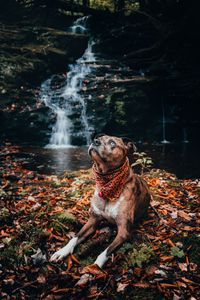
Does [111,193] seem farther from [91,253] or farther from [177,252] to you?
Answer: [177,252]

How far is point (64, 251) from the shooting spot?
12.1 feet

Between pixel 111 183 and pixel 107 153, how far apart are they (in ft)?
1.37

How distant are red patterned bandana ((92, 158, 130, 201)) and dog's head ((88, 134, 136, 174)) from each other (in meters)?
0.07

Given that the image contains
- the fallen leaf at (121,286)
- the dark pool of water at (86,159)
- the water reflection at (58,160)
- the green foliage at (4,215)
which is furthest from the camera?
the dark pool of water at (86,159)

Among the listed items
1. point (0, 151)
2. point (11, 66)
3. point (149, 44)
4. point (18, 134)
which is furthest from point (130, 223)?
point (149, 44)

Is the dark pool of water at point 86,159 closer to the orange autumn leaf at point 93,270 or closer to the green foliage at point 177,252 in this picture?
the green foliage at point 177,252

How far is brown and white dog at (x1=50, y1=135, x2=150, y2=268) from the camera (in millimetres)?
3609

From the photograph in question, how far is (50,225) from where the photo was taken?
172 inches

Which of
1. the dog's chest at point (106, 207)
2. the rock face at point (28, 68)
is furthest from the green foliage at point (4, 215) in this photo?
the rock face at point (28, 68)

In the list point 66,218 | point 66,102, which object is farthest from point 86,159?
point 66,218

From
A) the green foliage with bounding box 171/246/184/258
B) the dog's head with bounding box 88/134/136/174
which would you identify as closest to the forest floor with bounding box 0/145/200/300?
the green foliage with bounding box 171/246/184/258

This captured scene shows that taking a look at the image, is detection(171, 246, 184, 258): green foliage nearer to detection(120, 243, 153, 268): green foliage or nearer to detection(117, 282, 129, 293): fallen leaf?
detection(120, 243, 153, 268): green foliage

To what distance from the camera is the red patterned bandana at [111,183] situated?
12.2ft

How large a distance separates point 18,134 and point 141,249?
11311 millimetres
